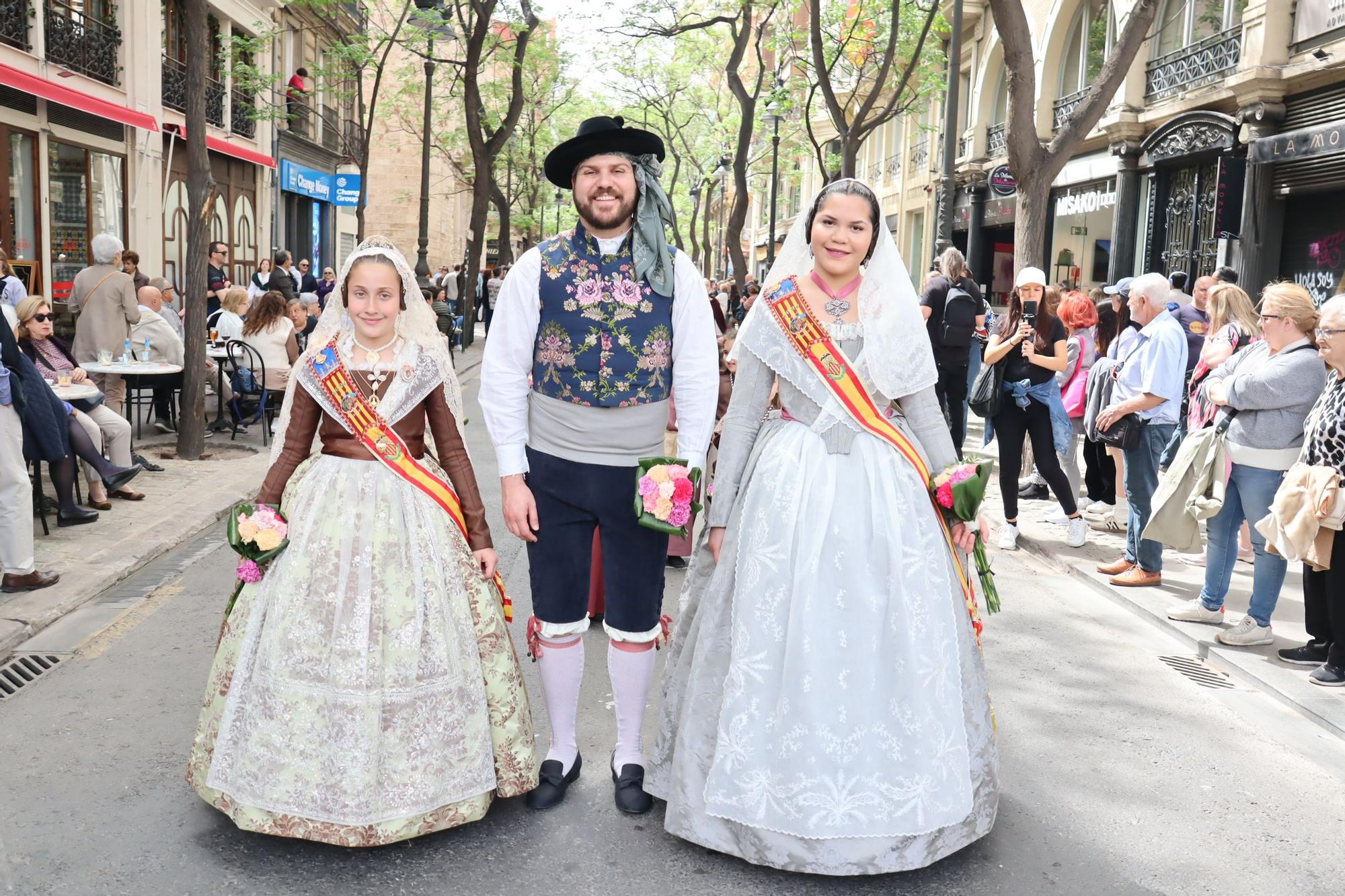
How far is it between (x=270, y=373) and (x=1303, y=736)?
9.29 m

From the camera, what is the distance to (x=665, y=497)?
3.44 meters

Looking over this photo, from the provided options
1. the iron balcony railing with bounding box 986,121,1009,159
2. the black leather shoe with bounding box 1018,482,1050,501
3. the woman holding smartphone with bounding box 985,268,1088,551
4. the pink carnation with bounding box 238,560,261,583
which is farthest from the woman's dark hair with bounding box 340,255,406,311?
the iron balcony railing with bounding box 986,121,1009,159

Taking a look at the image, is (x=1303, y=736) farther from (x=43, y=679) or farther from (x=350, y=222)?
(x=350, y=222)

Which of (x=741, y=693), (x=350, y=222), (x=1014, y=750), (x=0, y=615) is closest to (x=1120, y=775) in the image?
(x=1014, y=750)

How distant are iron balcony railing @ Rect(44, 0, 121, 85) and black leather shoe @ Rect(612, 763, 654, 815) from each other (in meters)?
15.8

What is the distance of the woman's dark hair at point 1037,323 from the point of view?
7.93m

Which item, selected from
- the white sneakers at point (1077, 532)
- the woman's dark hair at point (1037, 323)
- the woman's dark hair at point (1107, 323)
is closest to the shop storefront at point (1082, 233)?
the woman's dark hair at point (1107, 323)

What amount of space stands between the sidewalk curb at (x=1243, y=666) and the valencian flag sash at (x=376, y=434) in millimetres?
3451

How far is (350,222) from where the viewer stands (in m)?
40.7

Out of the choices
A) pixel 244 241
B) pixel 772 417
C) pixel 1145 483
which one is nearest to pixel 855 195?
pixel 772 417

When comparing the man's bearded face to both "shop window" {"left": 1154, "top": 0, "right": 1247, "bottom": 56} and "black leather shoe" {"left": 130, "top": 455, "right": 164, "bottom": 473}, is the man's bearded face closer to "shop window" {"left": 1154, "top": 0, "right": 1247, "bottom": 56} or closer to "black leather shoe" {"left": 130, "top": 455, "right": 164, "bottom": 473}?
"black leather shoe" {"left": 130, "top": 455, "right": 164, "bottom": 473}

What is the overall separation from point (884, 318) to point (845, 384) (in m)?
0.26

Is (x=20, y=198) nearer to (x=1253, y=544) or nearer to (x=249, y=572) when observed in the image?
(x=249, y=572)

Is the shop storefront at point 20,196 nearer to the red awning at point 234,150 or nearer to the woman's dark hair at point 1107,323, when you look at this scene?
the red awning at point 234,150
